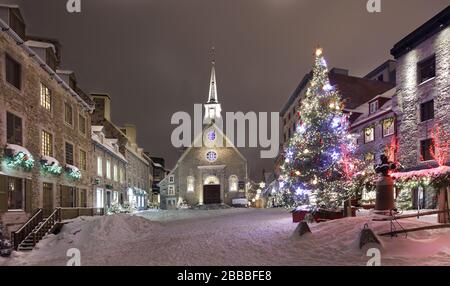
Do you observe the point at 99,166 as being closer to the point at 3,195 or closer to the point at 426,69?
the point at 3,195

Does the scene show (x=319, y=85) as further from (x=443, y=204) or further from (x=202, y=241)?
(x=202, y=241)

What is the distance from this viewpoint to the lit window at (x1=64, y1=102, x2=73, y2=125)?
22509 mm

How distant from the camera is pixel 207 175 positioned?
50219mm

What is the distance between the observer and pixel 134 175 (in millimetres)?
45000

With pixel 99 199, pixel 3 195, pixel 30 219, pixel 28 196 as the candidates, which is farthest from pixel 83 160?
pixel 3 195

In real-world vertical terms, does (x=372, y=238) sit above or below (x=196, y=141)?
below

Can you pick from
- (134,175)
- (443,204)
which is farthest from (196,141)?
(443,204)

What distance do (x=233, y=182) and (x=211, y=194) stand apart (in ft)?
11.9

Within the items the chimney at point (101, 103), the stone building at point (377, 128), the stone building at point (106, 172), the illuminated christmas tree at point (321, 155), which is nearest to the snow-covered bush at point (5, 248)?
the stone building at point (106, 172)

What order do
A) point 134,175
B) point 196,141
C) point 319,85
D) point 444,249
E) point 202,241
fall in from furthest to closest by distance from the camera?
1. point 196,141
2. point 134,175
3. point 319,85
4. point 202,241
5. point 444,249

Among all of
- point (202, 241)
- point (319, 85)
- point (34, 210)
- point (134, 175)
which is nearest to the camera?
point (202, 241)

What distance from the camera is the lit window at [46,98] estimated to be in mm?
19078

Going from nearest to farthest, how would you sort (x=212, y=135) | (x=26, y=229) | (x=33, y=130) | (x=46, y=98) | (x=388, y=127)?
(x=26, y=229)
(x=33, y=130)
(x=46, y=98)
(x=388, y=127)
(x=212, y=135)

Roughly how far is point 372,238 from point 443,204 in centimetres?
472
